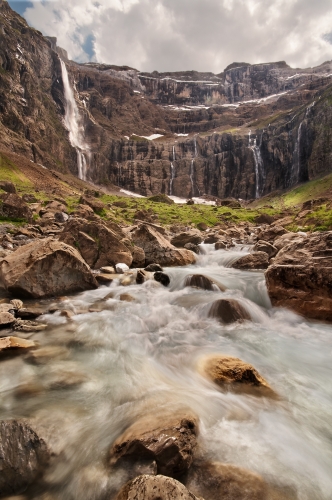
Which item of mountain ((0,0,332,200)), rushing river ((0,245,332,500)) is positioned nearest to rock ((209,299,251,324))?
rushing river ((0,245,332,500))

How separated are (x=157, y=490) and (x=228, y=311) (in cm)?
545

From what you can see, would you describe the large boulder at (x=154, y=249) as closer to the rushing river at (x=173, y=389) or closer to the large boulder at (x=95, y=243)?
the large boulder at (x=95, y=243)

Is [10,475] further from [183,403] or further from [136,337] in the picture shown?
[136,337]

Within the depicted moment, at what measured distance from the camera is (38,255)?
26.0 feet

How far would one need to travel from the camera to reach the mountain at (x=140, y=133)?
64.9 meters

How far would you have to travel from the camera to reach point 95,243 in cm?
1145

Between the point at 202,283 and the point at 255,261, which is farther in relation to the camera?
the point at 255,261

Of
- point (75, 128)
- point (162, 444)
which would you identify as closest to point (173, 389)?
point (162, 444)

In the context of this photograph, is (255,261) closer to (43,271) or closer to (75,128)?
(43,271)

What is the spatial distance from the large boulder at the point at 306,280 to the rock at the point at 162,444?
17.9ft

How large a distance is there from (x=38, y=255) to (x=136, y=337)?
13.3 ft

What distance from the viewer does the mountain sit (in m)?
64.9

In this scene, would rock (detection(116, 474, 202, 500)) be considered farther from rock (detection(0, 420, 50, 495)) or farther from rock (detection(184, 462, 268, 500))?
rock (detection(0, 420, 50, 495))

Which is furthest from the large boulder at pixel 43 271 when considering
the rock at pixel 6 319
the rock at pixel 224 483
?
the rock at pixel 224 483
